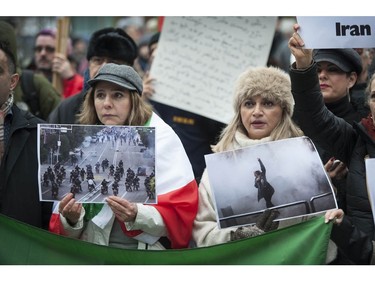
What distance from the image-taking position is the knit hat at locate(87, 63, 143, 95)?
239 inches

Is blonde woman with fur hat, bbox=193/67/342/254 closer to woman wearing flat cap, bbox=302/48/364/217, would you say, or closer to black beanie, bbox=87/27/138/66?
woman wearing flat cap, bbox=302/48/364/217

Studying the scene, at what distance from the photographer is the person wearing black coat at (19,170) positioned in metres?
5.85

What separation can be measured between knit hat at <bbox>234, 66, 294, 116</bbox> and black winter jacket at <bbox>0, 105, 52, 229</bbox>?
129cm

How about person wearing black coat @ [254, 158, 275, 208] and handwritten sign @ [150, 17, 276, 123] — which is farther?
handwritten sign @ [150, 17, 276, 123]

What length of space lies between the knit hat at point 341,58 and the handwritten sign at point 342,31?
577mm

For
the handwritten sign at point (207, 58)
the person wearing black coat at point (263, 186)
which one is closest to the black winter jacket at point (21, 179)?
the person wearing black coat at point (263, 186)

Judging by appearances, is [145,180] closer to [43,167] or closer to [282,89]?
[43,167]

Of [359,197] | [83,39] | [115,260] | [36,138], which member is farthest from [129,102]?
[83,39]

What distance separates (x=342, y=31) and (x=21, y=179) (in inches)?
81.6

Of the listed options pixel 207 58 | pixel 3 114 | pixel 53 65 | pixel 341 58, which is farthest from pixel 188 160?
pixel 53 65

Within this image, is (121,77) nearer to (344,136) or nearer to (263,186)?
(263,186)

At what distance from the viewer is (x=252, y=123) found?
19.9 ft

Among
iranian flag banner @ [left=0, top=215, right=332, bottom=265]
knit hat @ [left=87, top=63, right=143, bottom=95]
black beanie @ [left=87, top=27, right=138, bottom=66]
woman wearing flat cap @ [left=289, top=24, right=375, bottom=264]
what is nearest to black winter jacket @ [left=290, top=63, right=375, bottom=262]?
woman wearing flat cap @ [left=289, top=24, right=375, bottom=264]

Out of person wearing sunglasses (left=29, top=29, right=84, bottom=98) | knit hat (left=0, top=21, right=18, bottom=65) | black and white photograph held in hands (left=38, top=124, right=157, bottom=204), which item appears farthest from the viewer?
person wearing sunglasses (left=29, top=29, right=84, bottom=98)
